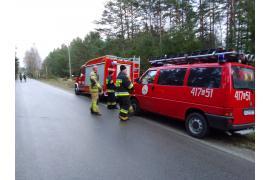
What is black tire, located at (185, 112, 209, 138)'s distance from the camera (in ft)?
18.2

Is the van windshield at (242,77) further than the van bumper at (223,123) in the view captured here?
Yes

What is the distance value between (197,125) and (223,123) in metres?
0.78

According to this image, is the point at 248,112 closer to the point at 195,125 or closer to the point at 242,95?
Result: the point at 242,95

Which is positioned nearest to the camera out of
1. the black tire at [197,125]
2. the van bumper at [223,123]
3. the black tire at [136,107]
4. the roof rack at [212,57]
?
the van bumper at [223,123]

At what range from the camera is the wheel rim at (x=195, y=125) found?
566cm

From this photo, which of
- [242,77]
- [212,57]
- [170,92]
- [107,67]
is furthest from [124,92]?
[107,67]

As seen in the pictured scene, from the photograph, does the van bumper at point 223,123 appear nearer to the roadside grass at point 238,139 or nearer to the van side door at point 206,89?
the van side door at point 206,89

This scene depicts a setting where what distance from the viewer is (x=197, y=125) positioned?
18.8ft

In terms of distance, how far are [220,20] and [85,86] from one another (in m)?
15.0

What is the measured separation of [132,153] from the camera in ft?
14.7

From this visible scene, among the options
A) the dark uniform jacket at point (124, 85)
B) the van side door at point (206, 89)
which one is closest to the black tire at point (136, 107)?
the dark uniform jacket at point (124, 85)
